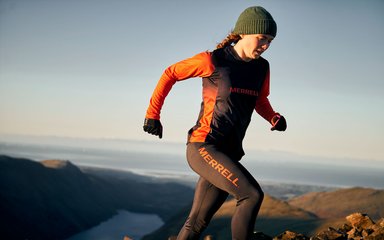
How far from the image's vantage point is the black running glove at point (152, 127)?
6.71 meters

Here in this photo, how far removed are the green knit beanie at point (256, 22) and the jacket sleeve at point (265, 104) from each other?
0.83m

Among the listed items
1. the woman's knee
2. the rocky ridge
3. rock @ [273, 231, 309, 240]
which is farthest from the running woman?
rock @ [273, 231, 309, 240]

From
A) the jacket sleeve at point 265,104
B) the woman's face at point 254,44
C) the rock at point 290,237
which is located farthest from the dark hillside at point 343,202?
the woman's face at point 254,44

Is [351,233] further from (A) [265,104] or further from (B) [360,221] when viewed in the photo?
(A) [265,104]

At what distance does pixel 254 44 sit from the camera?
6574 millimetres

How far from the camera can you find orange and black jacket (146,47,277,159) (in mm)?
6496

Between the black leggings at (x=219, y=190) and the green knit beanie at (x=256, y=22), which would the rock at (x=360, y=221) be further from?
the green knit beanie at (x=256, y=22)

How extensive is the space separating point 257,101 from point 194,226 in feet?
6.98

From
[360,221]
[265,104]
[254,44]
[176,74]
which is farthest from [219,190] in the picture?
[360,221]

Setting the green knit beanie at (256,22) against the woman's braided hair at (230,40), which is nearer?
the green knit beanie at (256,22)

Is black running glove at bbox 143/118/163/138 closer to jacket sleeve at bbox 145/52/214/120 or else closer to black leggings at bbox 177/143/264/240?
jacket sleeve at bbox 145/52/214/120

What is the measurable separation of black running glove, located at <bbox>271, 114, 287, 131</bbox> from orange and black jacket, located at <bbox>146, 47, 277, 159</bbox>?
0.82m

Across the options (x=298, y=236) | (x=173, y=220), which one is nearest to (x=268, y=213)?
(x=173, y=220)

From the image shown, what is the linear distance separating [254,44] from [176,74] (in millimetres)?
1161
